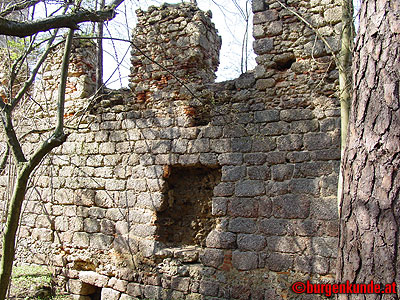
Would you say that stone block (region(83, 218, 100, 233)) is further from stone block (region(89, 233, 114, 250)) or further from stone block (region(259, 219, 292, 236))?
stone block (region(259, 219, 292, 236))

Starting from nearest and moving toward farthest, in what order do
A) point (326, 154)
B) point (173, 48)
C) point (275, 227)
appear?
point (326, 154)
point (275, 227)
point (173, 48)

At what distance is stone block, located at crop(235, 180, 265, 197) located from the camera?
465cm

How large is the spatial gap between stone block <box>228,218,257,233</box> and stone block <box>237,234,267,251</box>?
60mm

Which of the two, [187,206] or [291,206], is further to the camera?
[187,206]

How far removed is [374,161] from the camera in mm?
2023

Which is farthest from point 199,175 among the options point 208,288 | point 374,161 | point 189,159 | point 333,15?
point 374,161

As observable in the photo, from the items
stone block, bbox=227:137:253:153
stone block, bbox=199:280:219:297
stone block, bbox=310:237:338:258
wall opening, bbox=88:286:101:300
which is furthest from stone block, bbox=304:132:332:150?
wall opening, bbox=88:286:101:300

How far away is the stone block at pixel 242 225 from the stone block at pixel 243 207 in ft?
0.20

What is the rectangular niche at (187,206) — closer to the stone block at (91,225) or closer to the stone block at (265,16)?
the stone block at (91,225)

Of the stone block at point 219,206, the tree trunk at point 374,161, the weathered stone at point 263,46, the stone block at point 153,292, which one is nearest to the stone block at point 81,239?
the stone block at point 153,292

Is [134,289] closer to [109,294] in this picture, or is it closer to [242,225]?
[109,294]

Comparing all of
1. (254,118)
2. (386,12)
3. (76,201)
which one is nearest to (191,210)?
(254,118)

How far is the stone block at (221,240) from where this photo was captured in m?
4.70

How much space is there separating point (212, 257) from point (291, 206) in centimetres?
119
